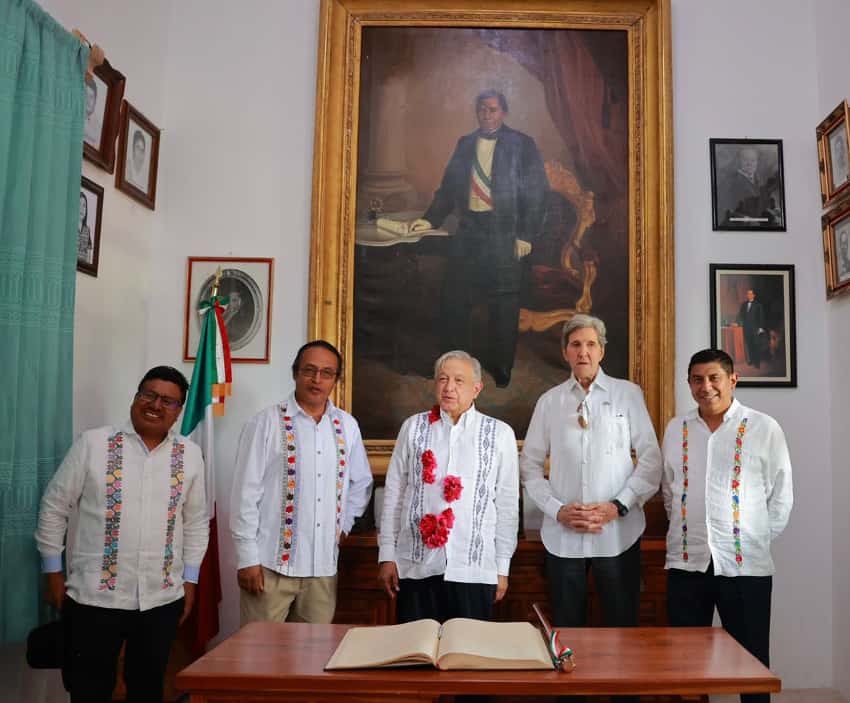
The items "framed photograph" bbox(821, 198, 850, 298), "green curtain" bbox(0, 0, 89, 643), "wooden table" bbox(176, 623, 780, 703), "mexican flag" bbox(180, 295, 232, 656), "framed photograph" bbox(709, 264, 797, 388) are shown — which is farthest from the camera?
"framed photograph" bbox(709, 264, 797, 388)

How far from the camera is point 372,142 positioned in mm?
4504

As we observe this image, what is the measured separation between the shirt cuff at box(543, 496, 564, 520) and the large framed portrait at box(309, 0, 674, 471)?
0.97 m

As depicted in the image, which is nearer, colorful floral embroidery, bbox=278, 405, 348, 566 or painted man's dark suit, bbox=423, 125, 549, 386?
colorful floral embroidery, bbox=278, 405, 348, 566

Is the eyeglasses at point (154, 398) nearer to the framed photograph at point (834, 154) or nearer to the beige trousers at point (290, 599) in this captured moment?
the beige trousers at point (290, 599)

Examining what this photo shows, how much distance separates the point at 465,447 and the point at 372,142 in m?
2.08

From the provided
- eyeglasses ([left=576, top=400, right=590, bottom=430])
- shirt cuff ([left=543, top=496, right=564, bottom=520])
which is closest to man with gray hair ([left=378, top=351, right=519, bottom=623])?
shirt cuff ([left=543, top=496, right=564, bottom=520])

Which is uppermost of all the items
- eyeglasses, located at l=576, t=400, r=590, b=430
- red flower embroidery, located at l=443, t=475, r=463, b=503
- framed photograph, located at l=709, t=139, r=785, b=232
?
framed photograph, located at l=709, t=139, r=785, b=232

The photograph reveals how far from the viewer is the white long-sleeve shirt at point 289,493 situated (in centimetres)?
324

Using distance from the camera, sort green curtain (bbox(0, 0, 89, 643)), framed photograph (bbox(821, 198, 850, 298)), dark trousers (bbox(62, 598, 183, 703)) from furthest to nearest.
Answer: framed photograph (bbox(821, 198, 850, 298)) < green curtain (bbox(0, 0, 89, 643)) < dark trousers (bbox(62, 598, 183, 703))

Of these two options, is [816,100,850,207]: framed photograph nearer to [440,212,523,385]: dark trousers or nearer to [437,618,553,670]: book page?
[440,212,523,385]: dark trousers

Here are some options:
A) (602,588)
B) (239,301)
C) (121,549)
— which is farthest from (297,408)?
(602,588)

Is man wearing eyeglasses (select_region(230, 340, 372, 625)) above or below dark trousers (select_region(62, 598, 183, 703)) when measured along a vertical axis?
above

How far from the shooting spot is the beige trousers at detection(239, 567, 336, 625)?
10.6 feet

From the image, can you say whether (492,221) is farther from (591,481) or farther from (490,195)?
(591,481)
